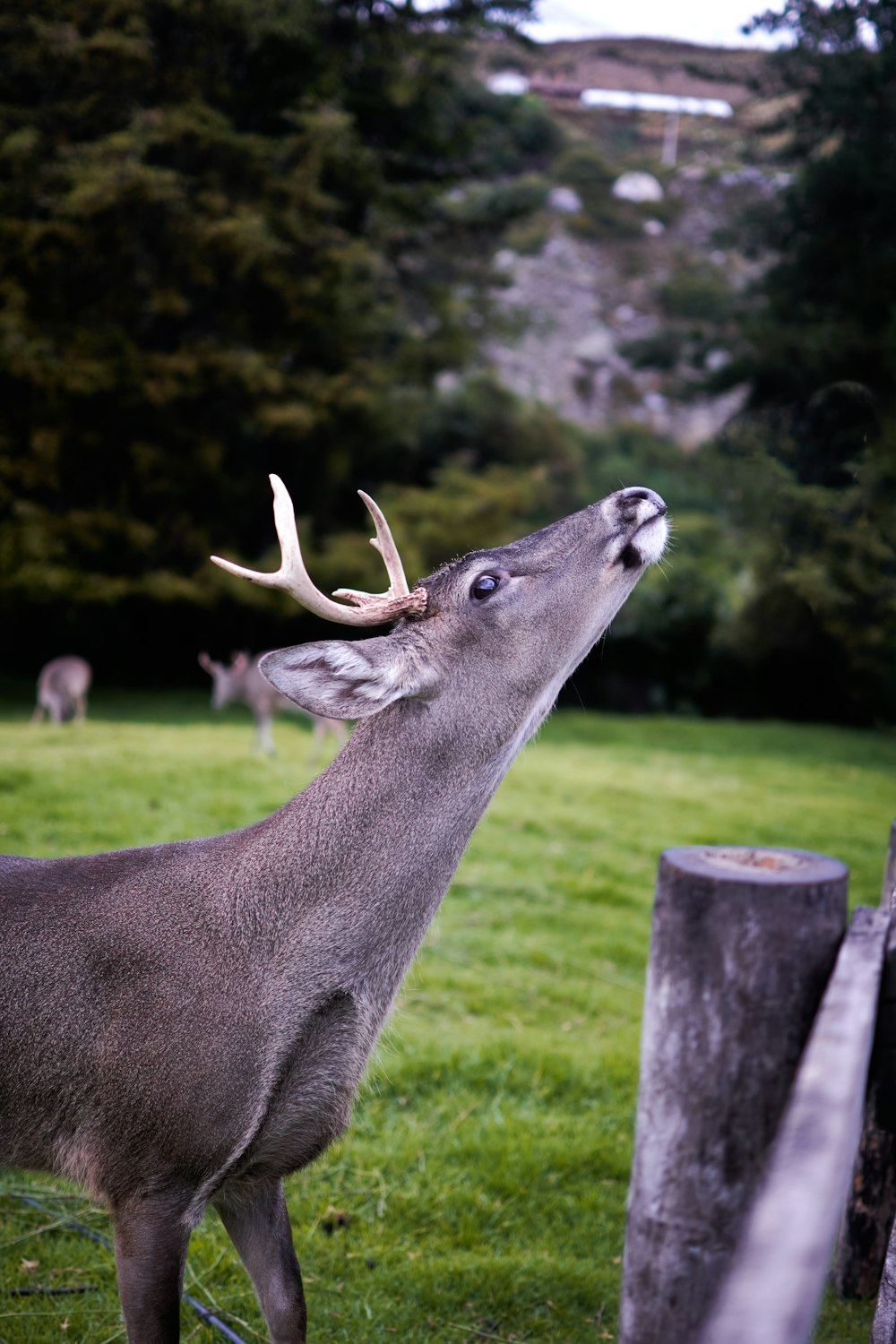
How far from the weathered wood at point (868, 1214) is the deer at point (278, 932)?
1.05 meters

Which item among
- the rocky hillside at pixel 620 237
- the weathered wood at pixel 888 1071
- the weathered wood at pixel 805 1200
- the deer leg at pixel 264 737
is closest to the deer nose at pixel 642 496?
the weathered wood at pixel 888 1071

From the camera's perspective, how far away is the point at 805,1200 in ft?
3.67

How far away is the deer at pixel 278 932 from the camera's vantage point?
2164mm

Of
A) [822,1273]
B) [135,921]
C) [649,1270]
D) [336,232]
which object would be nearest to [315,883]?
[135,921]

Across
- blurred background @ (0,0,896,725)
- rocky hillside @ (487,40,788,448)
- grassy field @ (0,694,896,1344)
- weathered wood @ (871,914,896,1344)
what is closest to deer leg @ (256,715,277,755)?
grassy field @ (0,694,896,1344)

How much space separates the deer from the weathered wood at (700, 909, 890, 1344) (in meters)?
1.09

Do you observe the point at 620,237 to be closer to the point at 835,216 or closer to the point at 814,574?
the point at 835,216

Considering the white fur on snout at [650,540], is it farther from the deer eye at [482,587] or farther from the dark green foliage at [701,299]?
the dark green foliage at [701,299]

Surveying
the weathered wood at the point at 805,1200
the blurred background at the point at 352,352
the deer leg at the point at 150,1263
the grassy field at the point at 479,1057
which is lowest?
the grassy field at the point at 479,1057

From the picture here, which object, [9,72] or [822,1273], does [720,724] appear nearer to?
[9,72]

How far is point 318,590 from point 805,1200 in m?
1.69

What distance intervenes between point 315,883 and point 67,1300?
1466mm

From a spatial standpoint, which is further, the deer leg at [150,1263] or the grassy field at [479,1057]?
the grassy field at [479,1057]

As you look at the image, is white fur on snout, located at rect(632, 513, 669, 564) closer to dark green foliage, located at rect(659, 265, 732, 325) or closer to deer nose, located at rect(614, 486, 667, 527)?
deer nose, located at rect(614, 486, 667, 527)
